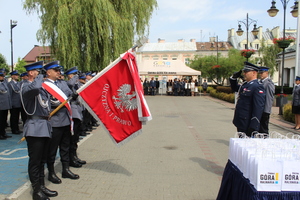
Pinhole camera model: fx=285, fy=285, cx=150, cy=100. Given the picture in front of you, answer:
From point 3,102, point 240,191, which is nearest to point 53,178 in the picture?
point 240,191

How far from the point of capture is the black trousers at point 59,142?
4.95 m

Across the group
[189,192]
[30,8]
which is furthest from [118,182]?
[30,8]

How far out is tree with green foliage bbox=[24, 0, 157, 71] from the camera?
15.5 metres

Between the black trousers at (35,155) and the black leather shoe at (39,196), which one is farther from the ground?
the black trousers at (35,155)

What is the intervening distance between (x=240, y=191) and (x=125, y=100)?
9.31 ft

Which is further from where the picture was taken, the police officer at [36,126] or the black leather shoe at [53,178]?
the black leather shoe at [53,178]

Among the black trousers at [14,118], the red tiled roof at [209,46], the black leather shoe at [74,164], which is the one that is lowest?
the black leather shoe at [74,164]

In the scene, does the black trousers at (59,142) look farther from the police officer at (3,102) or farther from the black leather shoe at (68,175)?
the police officer at (3,102)

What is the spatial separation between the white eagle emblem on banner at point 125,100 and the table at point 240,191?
2262 millimetres

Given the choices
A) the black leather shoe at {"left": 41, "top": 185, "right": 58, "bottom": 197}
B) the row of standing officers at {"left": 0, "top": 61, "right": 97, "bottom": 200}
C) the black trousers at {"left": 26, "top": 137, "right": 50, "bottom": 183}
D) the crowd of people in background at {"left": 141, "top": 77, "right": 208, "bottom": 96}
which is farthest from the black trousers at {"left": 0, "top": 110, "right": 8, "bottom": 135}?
the crowd of people in background at {"left": 141, "top": 77, "right": 208, "bottom": 96}

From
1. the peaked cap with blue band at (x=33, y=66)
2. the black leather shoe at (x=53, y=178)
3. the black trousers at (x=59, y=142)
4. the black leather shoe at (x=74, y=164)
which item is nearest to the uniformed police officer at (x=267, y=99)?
the black leather shoe at (x=74, y=164)

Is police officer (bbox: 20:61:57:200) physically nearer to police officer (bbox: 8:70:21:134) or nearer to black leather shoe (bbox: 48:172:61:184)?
black leather shoe (bbox: 48:172:61:184)

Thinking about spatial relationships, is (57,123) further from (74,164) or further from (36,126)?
(74,164)

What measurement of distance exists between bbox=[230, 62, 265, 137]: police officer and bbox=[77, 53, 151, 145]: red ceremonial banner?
192 cm
